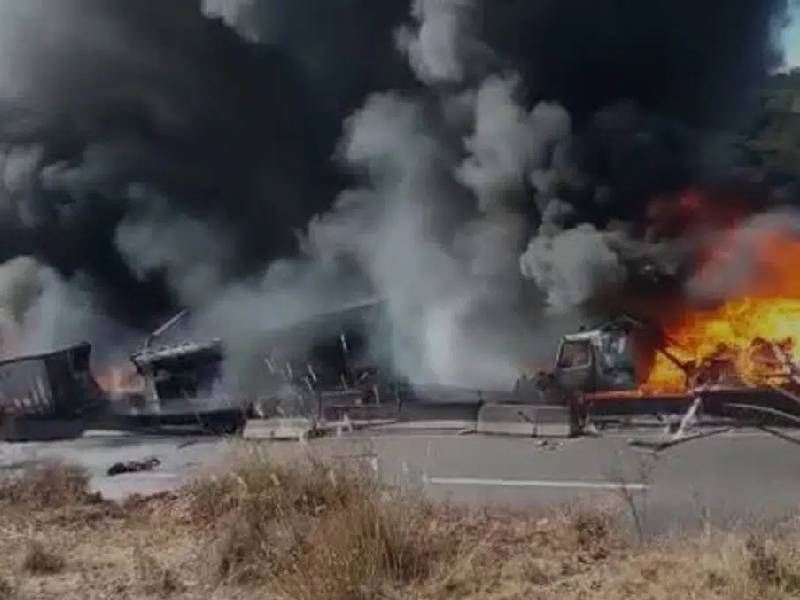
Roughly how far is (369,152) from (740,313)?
7808 mm

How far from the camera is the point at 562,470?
39.3 feet

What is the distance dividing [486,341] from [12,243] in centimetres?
1129

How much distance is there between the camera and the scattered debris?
1405 centimetres

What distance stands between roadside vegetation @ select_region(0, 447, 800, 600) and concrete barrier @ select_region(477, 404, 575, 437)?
5576 millimetres

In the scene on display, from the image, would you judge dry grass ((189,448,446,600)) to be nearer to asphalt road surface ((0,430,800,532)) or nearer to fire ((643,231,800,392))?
asphalt road surface ((0,430,800,532))

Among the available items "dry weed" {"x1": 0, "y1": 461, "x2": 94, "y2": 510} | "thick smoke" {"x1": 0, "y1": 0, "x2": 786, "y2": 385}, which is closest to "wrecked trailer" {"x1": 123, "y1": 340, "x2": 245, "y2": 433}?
"thick smoke" {"x1": 0, "y1": 0, "x2": 786, "y2": 385}

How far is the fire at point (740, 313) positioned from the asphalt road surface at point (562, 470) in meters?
3.37

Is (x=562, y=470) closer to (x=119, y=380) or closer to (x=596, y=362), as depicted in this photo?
(x=596, y=362)

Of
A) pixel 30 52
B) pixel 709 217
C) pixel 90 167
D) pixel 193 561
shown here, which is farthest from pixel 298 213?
pixel 193 561

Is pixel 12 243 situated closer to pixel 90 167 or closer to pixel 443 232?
pixel 90 167

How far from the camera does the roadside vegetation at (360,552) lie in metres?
6.11

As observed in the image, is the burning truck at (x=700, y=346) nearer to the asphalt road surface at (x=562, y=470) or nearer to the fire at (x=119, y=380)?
the asphalt road surface at (x=562, y=470)

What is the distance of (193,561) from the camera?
7.55m

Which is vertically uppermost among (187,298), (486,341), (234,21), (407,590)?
(234,21)
